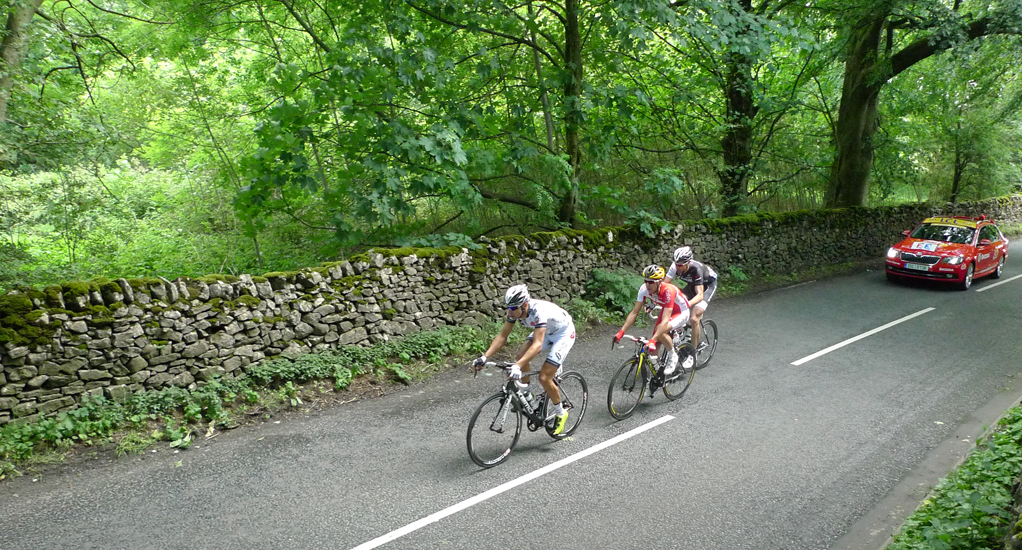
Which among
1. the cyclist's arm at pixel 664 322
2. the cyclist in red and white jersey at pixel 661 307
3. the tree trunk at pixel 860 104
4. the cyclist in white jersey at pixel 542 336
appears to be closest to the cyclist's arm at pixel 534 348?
the cyclist in white jersey at pixel 542 336

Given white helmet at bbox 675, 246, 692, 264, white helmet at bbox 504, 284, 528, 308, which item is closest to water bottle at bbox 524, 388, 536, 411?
white helmet at bbox 504, 284, 528, 308

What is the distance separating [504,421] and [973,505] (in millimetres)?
3915

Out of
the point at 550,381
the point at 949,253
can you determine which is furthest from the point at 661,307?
the point at 949,253

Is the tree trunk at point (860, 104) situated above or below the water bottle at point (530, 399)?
above

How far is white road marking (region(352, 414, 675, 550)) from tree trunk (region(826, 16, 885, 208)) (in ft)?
53.0

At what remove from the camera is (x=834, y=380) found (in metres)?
8.29

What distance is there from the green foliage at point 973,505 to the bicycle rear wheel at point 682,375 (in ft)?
9.95

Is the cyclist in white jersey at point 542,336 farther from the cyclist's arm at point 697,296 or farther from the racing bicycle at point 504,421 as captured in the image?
the cyclist's arm at point 697,296

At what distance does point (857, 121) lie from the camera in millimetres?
18516

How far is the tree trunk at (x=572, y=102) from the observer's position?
11.2m

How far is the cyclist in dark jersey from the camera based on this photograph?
8.23 metres

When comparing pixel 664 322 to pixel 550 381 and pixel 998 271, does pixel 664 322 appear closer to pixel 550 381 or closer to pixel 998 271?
pixel 550 381

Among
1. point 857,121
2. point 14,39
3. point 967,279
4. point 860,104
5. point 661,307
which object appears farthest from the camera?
point 857,121

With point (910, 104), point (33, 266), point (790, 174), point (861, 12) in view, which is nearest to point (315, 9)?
point (33, 266)
